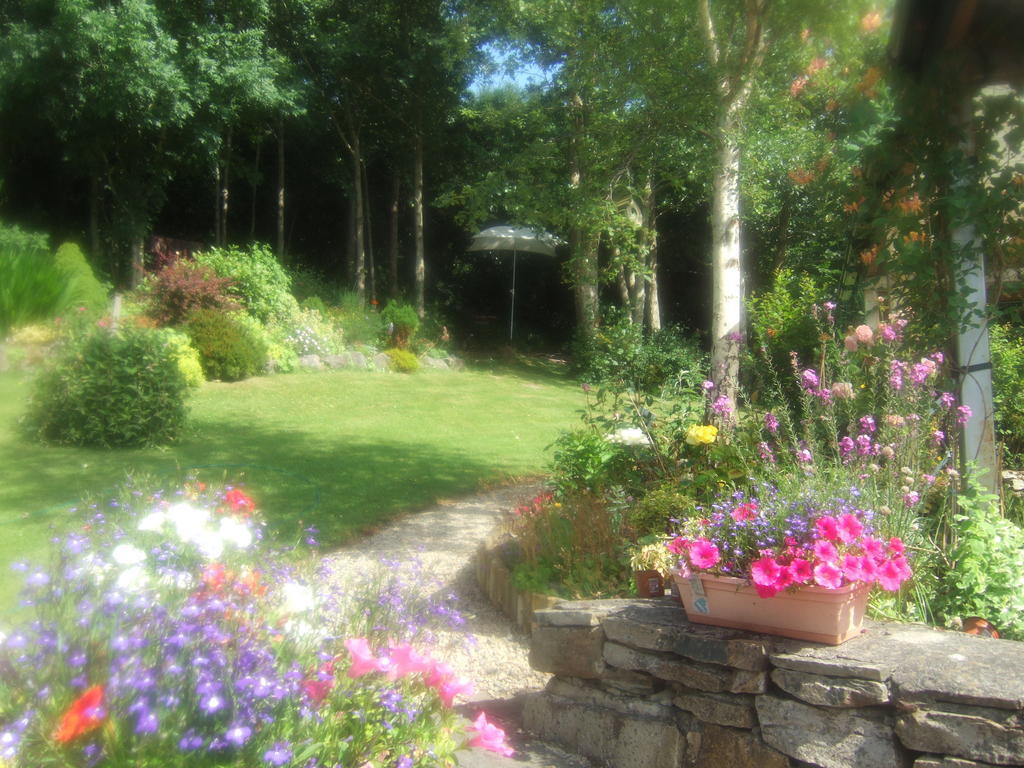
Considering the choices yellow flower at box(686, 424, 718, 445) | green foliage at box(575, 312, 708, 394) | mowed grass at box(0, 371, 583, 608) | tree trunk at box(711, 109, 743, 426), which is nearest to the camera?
yellow flower at box(686, 424, 718, 445)

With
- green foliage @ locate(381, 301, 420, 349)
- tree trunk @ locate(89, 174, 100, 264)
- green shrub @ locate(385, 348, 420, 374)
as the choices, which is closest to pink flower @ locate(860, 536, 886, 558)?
green shrub @ locate(385, 348, 420, 374)

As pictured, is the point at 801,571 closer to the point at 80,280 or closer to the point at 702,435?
the point at 702,435

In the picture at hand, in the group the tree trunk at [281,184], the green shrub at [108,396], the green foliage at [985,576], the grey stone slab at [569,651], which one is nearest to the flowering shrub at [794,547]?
the grey stone slab at [569,651]

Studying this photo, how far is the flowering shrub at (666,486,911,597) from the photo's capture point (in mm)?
2457

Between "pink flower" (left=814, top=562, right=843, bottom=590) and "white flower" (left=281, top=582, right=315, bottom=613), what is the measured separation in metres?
1.35

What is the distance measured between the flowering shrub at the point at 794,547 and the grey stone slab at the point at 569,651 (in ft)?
1.45

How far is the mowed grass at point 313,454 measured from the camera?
560 cm

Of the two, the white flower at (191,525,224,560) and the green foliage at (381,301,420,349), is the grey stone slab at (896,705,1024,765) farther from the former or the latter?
the green foliage at (381,301,420,349)

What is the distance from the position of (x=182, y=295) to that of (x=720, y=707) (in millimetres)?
11084

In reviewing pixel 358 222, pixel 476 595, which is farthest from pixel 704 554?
pixel 358 222

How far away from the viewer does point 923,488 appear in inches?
132

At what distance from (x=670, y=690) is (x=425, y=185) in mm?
18311

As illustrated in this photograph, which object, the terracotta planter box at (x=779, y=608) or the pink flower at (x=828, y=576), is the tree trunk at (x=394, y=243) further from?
the pink flower at (x=828, y=576)

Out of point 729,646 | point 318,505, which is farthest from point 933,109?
point 318,505
